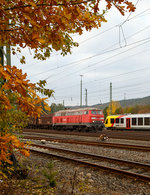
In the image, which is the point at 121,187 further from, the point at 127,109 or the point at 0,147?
the point at 127,109

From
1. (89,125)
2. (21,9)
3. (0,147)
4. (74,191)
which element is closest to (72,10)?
(21,9)

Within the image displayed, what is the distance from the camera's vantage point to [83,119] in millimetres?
29188

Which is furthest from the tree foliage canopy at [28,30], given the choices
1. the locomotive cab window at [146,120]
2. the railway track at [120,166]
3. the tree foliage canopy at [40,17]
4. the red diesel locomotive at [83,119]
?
the locomotive cab window at [146,120]

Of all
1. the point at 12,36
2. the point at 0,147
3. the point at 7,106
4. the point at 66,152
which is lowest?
the point at 66,152

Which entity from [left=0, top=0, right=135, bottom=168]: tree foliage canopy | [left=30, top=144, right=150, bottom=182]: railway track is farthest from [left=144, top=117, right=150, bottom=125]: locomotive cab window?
[left=0, top=0, right=135, bottom=168]: tree foliage canopy

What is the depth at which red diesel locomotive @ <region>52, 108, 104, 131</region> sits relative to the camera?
1121 inches

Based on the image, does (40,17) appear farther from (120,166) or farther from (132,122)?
(132,122)

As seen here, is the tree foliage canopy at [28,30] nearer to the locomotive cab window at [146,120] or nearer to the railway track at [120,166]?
the railway track at [120,166]

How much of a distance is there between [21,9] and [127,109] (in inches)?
4458

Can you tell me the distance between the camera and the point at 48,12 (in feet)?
9.00

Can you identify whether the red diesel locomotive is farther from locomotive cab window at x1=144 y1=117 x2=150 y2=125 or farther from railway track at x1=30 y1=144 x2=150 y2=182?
railway track at x1=30 y1=144 x2=150 y2=182

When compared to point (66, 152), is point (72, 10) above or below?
above

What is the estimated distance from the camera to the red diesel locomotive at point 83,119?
28.5m

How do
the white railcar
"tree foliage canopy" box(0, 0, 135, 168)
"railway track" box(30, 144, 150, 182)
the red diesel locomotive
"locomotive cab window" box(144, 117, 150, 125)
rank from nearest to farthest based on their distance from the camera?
"tree foliage canopy" box(0, 0, 135, 168) → "railway track" box(30, 144, 150, 182) → "locomotive cab window" box(144, 117, 150, 125) → the red diesel locomotive → the white railcar
